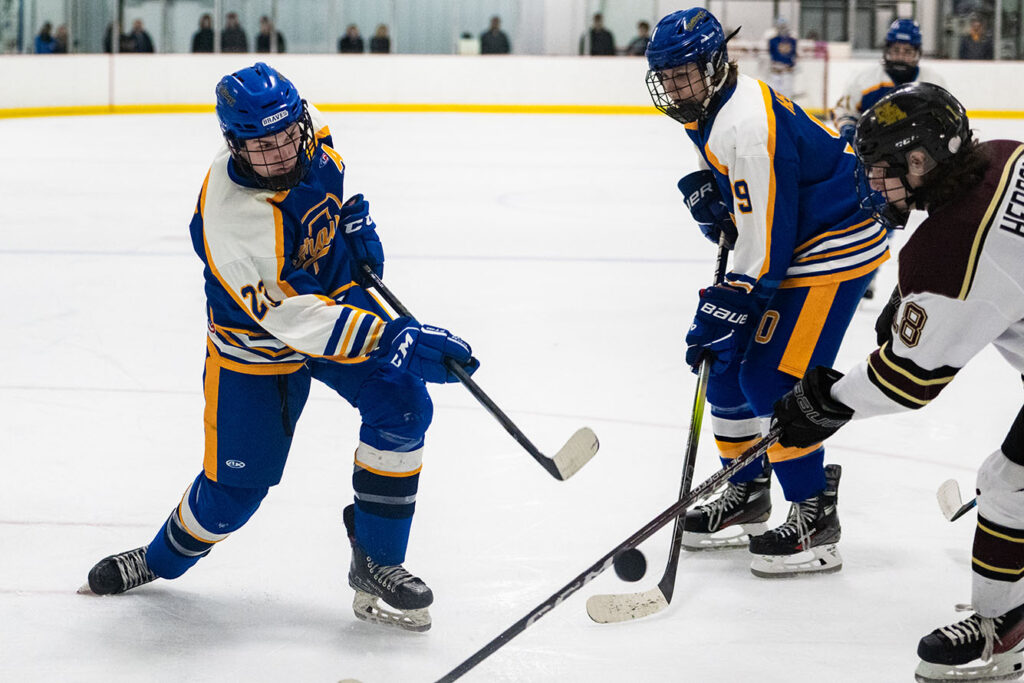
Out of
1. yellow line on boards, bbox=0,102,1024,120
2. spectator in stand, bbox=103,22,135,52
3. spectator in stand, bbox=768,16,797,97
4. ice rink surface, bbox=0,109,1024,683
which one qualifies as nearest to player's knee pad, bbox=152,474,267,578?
ice rink surface, bbox=0,109,1024,683

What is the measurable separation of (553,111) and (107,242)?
8501 mm

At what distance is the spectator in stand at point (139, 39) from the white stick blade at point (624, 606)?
12.7m

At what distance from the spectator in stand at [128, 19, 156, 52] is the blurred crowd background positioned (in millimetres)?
11

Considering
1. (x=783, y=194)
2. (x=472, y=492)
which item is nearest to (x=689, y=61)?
(x=783, y=194)

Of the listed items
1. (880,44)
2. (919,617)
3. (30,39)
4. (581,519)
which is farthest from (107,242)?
(880,44)

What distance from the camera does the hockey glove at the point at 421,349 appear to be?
206cm

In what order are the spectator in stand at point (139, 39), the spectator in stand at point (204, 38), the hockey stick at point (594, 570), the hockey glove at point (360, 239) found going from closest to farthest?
the hockey stick at point (594, 570) → the hockey glove at point (360, 239) → the spectator in stand at point (139, 39) → the spectator in stand at point (204, 38)

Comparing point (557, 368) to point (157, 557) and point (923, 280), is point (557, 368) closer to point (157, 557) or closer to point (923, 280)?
point (157, 557)

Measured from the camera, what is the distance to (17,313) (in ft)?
15.1

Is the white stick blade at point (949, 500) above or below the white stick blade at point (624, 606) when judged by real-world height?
above

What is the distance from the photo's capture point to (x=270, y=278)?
81.9 inches

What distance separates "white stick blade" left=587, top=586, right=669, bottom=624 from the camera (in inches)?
80.6

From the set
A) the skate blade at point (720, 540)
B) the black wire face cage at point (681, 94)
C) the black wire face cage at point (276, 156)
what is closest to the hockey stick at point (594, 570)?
the skate blade at point (720, 540)

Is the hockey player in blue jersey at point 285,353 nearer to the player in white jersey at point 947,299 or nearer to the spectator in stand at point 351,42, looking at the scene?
the player in white jersey at point 947,299
